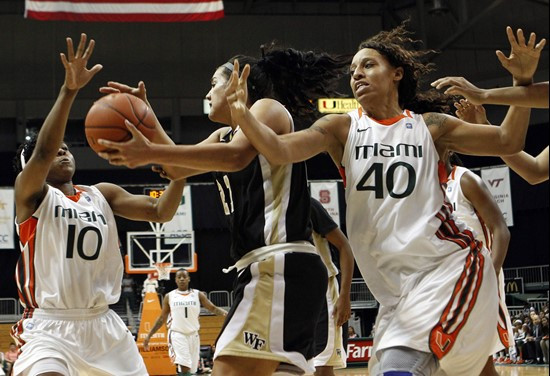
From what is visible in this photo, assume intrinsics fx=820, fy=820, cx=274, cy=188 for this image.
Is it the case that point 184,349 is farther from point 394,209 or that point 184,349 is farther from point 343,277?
point 394,209

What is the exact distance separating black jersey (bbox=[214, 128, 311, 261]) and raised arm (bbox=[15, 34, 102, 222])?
96 cm

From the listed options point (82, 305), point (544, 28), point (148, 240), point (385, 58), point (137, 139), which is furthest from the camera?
point (544, 28)

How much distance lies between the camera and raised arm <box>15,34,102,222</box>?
4125 mm

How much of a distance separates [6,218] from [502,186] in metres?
14.2

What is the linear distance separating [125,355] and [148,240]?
17502mm

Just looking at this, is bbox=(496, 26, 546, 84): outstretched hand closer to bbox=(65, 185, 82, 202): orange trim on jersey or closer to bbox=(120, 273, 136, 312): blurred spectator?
bbox=(65, 185, 82, 202): orange trim on jersey

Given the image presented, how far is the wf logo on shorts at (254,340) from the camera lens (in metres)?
3.60

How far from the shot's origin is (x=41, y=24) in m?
25.2

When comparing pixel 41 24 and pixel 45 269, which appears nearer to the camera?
pixel 45 269

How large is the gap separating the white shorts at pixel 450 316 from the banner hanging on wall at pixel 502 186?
21.0 metres

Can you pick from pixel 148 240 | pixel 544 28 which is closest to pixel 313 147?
pixel 148 240

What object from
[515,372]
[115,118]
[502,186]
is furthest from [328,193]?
[115,118]

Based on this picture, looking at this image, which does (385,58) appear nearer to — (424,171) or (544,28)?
(424,171)

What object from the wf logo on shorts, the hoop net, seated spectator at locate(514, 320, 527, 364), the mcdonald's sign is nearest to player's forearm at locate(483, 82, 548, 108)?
the wf logo on shorts
